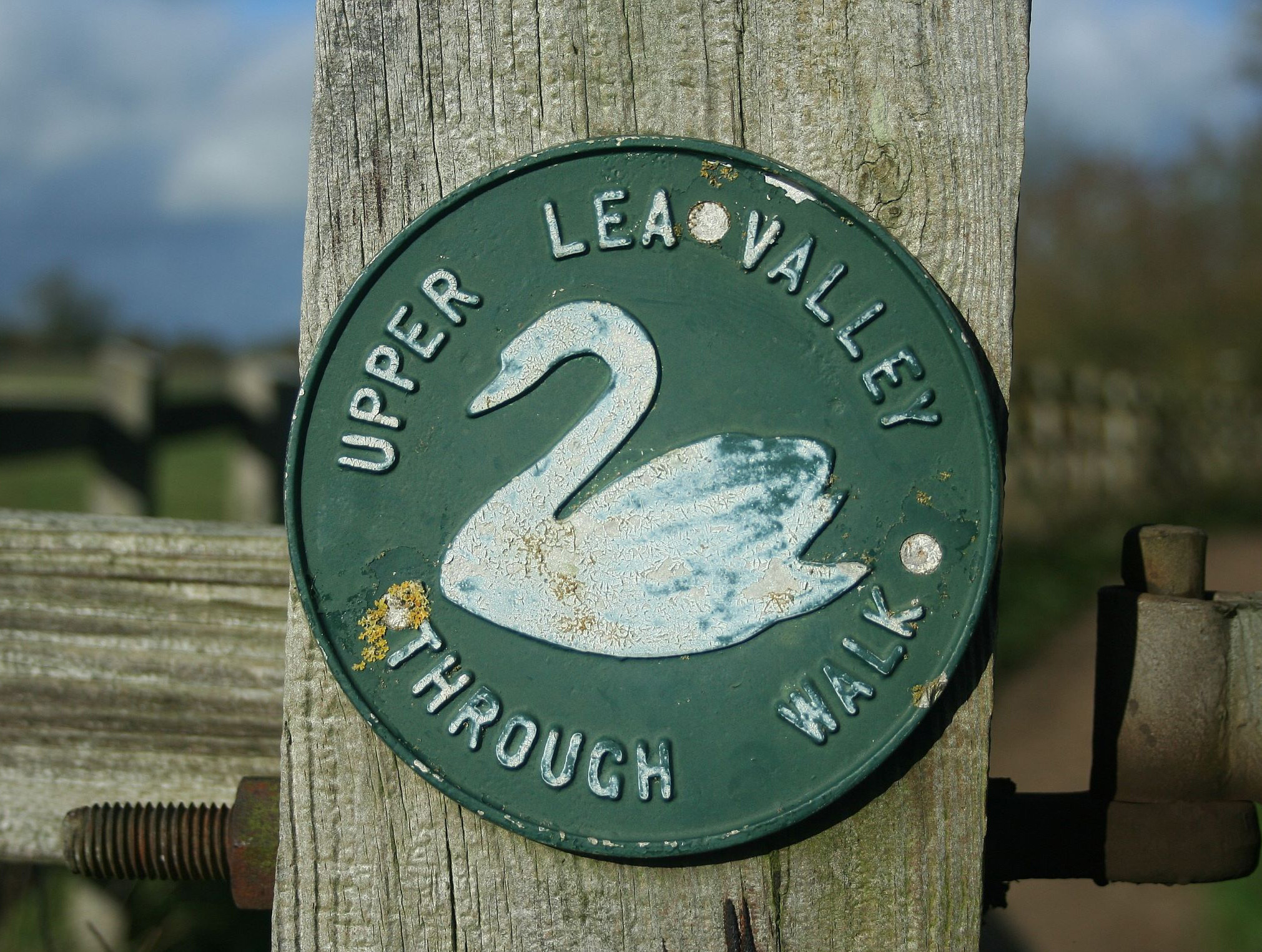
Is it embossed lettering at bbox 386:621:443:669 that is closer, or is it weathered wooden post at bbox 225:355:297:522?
embossed lettering at bbox 386:621:443:669

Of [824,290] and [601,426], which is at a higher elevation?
[824,290]

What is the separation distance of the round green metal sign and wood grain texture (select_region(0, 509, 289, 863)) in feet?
0.99

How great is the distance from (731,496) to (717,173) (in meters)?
0.34

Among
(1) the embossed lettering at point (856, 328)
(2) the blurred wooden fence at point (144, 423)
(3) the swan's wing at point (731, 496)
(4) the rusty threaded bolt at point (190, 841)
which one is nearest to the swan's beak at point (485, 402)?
(3) the swan's wing at point (731, 496)

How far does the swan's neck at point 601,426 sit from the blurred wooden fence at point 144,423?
8.85ft

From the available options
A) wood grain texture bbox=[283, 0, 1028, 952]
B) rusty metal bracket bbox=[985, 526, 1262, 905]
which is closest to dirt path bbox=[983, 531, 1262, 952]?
rusty metal bracket bbox=[985, 526, 1262, 905]

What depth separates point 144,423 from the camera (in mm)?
3752

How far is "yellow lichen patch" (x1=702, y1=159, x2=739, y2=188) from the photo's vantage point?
1.07 metres

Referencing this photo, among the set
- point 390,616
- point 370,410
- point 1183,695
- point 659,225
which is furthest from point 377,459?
point 1183,695

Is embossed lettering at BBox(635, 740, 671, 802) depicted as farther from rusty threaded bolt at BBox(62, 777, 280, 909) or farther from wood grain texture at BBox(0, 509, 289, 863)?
wood grain texture at BBox(0, 509, 289, 863)

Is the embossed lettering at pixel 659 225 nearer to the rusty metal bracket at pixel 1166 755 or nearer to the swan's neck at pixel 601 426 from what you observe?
the swan's neck at pixel 601 426

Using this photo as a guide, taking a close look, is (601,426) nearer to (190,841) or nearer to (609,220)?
(609,220)

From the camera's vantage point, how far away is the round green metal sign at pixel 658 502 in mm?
1062

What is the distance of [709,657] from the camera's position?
1066mm
